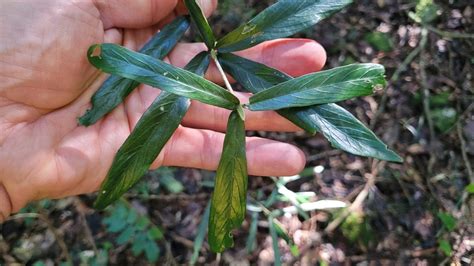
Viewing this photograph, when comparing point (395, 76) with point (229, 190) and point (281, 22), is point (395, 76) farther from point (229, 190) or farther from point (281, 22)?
point (229, 190)

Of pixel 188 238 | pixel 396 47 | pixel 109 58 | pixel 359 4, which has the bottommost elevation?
pixel 188 238

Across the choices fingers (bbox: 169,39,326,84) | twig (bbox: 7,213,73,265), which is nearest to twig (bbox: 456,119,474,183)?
fingers (bbox: 169,39,326,84)

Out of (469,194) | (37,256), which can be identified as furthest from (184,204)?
(469,194)

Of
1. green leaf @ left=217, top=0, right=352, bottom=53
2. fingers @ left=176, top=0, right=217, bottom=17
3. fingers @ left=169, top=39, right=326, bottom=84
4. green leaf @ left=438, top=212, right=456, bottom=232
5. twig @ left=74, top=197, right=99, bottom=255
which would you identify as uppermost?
fingers @ left=176, top=0, right=217, bottom=17

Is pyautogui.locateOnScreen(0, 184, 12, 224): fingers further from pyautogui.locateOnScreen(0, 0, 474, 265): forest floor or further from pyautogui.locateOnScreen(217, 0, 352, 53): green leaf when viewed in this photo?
pyautogui.locateOnScreen(217, 0, 352, 53): green leaf

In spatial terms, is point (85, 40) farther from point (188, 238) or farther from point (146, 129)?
point (188, 238)

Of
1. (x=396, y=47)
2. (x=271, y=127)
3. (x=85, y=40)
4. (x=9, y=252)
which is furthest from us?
(x=396, y=47)

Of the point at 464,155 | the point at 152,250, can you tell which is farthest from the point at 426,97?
the point at 152,250
